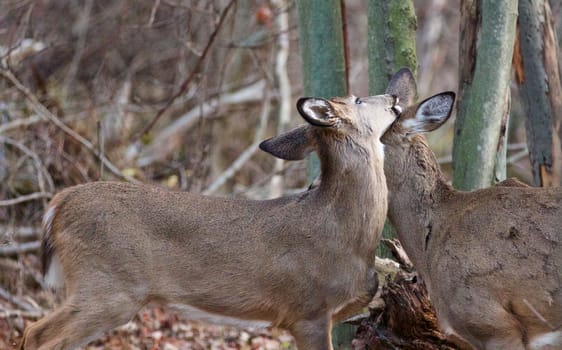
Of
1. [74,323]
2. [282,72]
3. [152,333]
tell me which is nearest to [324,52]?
[74,323]

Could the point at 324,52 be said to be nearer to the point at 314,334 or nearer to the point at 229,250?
the point at 229,250

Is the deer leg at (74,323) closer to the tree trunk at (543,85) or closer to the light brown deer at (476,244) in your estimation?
the light brown deer at (476,244)

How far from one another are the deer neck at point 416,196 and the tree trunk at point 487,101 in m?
0.59

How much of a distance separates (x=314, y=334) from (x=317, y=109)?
146 centimetres

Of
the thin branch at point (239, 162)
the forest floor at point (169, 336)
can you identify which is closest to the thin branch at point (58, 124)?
the thin branch at point (239, 162)

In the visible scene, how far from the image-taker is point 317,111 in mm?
6027

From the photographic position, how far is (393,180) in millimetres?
6547

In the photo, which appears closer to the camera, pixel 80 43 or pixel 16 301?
pixel 16 301

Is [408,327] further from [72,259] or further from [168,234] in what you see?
[72,259]

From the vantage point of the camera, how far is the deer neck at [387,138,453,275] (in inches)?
251

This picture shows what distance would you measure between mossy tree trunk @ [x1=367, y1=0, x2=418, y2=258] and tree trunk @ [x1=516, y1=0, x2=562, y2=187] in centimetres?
116

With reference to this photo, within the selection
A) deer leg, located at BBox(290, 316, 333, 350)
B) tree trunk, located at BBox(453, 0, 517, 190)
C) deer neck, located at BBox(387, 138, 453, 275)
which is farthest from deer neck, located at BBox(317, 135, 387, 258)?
tree trunk, located at BBox(453, 0, 517, 190)

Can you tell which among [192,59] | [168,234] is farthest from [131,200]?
[192,59]

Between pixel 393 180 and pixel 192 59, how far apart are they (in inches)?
369
